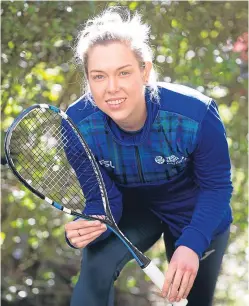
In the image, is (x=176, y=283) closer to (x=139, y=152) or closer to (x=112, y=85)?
(x=139, y=152)

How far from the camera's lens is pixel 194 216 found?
2.28 m

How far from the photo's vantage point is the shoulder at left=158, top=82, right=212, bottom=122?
2234mm

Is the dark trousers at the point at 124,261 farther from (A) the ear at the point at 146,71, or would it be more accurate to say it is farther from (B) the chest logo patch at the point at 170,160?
(A) the ear at the point at 146,71

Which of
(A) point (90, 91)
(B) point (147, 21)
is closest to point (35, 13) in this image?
(B) point (147, 21)

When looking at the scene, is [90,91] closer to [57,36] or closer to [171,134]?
[171,134]

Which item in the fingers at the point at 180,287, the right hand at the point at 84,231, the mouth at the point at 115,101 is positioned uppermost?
the mouth at the point at 115,101

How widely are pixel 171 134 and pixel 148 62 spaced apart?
0.75ft

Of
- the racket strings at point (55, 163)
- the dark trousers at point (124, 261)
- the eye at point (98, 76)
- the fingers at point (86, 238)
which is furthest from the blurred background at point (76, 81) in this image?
the fingers at point (86, 238)

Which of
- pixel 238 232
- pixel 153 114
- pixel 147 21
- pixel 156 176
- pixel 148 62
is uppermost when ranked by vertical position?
pixel 147 21

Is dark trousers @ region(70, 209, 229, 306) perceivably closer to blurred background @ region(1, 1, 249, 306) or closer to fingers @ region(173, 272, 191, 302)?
fingers @ region(173, 272, 191, 302)

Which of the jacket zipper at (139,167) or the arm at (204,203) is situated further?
the jacket zipper at (139,167)

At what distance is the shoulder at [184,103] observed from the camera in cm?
223

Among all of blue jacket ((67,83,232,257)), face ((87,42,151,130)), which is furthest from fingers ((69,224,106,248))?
face ((87,42,151,130))

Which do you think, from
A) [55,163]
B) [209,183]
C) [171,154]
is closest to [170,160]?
[171,154]
